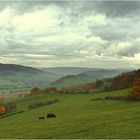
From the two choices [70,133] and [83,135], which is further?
[70,133]

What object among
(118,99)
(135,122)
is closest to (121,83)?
(118,99)

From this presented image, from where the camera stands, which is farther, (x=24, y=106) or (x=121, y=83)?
(x=121, y=83)

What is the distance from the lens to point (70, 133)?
34750 millimetres

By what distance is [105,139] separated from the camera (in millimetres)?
27750

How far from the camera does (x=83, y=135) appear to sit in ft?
106

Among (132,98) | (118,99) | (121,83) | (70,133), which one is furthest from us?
(121,83)

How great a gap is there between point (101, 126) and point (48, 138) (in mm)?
7012

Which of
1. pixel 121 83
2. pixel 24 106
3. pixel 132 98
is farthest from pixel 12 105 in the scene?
pixel 132 98

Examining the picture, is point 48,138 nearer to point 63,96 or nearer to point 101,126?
point 101,126

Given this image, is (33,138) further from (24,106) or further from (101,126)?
(24,106)

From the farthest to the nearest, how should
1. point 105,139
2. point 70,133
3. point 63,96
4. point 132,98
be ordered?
point 63,96 < point 132,98 < point 70,133 < point 105,139

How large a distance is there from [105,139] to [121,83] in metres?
157

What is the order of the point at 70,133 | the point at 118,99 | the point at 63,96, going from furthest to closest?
the point at 63,96 → the point at 118,99 → the point at 70,133

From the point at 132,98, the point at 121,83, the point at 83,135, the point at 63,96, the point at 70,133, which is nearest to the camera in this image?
the point at 83,135
